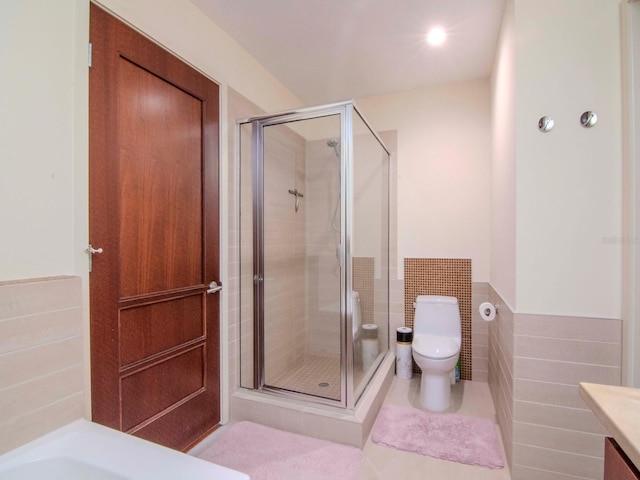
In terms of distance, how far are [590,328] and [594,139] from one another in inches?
34.3

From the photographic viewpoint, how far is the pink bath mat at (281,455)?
5.17 ft

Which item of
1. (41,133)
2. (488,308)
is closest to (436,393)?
(488,308)

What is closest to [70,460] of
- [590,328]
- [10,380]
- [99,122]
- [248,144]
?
[10,380]

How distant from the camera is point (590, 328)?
1459 mm

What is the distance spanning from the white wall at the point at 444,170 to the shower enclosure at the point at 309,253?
50cm

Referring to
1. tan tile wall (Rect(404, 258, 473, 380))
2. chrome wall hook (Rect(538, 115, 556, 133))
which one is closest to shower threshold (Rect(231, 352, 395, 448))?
tan tile wall (Rect(404, 258, 473, 380))

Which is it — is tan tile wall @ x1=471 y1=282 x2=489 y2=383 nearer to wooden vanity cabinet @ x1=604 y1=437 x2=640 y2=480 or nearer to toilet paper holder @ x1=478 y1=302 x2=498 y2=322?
toilet paper holder @ x1=478 y1=302 x2=498 y2=322

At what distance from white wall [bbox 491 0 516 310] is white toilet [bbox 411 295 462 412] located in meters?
0.46

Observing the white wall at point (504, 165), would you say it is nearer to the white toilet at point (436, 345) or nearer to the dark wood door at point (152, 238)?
the white toilet at point (436, 345)

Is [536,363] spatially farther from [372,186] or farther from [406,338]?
[372,186]

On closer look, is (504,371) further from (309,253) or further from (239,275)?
(239,275)

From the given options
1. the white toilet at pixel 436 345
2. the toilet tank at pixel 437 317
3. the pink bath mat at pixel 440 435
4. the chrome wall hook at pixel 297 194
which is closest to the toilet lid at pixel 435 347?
the white toilet at pixel 436 345

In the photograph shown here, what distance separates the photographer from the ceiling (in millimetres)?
1846

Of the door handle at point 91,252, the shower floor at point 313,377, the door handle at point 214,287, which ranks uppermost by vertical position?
the door handle at point 91,252
